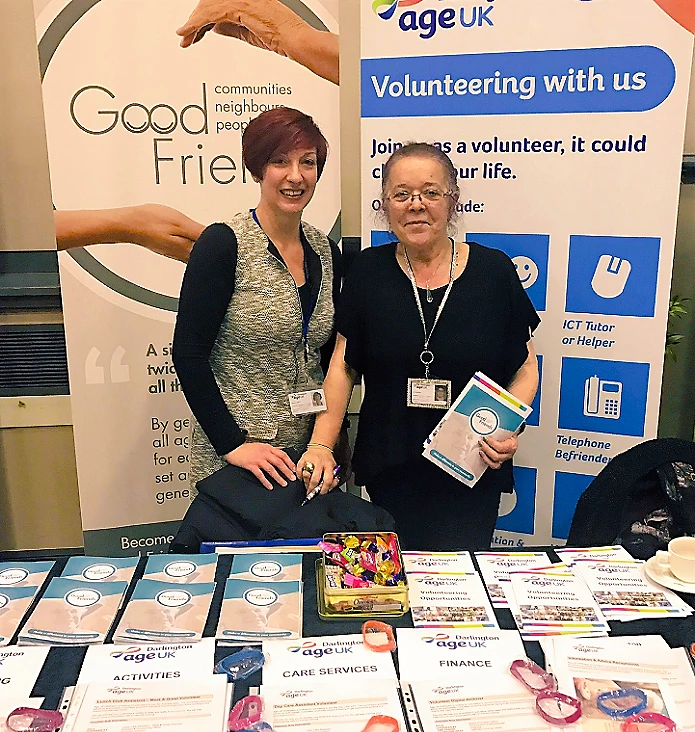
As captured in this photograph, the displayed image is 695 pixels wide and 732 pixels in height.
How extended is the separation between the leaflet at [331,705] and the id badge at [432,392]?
91 cm

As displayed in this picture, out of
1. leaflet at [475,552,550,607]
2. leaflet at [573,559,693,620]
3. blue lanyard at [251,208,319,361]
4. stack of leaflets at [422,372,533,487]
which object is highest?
blue lanyard at [251,208,319,361]

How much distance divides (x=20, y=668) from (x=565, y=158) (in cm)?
202

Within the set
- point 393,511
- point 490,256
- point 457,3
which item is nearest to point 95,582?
point 393,511

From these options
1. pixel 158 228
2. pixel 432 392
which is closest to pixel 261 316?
pixel 432 392

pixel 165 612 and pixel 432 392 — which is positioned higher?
pixel 432 392

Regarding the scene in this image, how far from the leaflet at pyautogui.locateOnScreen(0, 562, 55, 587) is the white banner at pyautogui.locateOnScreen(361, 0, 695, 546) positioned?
1.53m

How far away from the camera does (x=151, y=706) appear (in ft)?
3.48

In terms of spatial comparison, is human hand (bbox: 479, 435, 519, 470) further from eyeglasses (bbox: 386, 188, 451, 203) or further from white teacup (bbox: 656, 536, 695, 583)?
eyeglasses (bbox: 386, 188, 451, 203)

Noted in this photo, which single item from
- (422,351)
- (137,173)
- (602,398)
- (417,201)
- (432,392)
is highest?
(137,173)

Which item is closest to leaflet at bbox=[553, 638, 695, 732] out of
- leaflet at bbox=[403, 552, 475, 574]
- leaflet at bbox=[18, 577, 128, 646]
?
leaflet at bbox=[403, 552, 475, 574]

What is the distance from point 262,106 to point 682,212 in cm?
162

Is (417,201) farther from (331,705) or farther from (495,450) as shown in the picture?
(331,705)

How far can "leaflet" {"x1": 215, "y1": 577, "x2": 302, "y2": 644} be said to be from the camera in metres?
1.22

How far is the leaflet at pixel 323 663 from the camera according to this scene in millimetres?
1116
